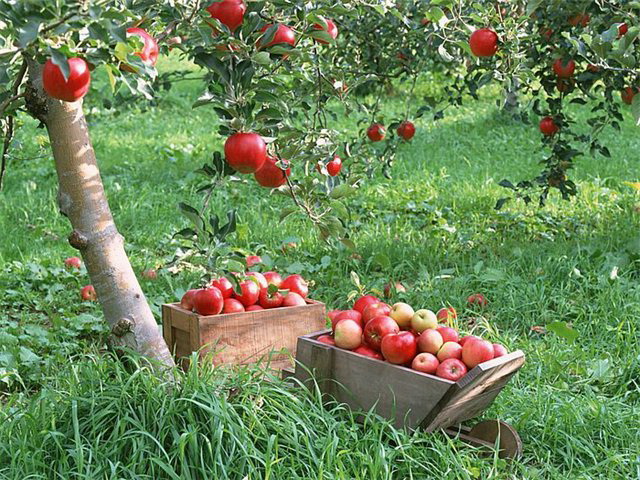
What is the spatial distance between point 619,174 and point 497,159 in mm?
1271

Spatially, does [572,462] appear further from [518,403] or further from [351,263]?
[351,263]

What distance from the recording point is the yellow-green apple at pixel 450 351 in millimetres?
2525

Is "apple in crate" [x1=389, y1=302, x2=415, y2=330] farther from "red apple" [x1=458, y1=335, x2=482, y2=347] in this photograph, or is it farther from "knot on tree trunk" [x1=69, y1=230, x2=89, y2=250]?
"knot on tree trunk" [x1=69, y1=230, x2=89, y2=250]

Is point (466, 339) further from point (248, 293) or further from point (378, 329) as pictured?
point (248, 293)

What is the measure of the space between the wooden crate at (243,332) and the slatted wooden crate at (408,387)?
238 millimetres

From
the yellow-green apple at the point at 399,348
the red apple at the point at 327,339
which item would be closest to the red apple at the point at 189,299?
the red apple at the point at 327,339

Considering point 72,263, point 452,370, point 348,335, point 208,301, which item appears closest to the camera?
point 452,370

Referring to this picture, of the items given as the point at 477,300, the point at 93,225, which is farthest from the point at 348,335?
the point at 477,300

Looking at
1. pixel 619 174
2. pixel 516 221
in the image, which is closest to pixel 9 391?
pixel 516 221

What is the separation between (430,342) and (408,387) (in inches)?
6.0

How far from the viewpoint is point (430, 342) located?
8.41 ft

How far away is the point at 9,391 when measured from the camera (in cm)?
311

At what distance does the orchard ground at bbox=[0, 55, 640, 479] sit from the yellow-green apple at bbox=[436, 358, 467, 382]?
7.7 inches

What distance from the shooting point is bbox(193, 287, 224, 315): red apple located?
2879 millimetres
